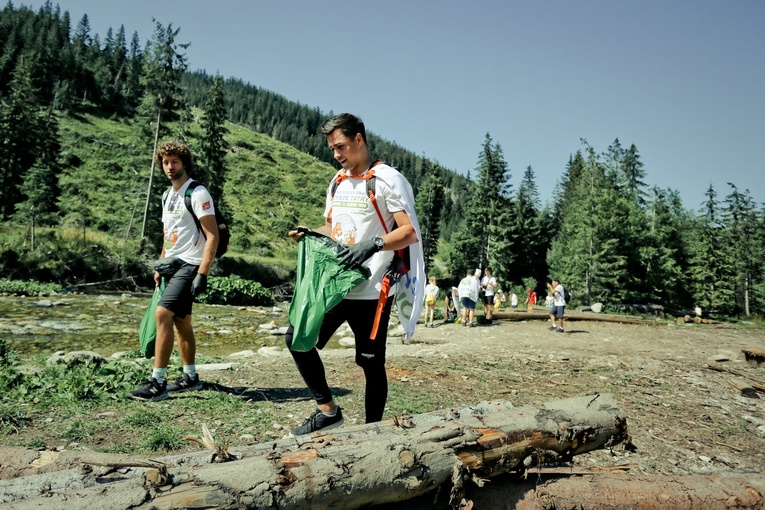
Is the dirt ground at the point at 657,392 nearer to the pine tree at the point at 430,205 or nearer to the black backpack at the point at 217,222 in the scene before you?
the black backpack at the point at 217,222

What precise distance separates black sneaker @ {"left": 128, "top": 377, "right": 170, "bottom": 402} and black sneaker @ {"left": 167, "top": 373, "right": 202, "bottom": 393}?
0.50ft

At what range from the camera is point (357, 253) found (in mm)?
2980

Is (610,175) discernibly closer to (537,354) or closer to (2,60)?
(537,354)

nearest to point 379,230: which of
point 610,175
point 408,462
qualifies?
point 408,462

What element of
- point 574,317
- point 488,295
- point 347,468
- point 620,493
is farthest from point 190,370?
point 574,317

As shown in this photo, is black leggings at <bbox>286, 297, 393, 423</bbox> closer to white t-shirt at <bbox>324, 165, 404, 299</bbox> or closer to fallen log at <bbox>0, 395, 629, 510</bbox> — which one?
white t-shirt at <bbox>324, 165, 404, 299</bbox>

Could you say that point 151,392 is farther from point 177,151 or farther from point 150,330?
point 177,151

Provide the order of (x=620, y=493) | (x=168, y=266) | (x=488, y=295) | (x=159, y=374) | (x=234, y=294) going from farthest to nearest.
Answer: (x=234, y=294) → (x=488, y=295) → (x=168, y=266) → (x=159, y=374) → (x=620, y=493)

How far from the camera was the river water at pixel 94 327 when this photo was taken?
896 centimetres

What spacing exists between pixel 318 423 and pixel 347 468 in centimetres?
134

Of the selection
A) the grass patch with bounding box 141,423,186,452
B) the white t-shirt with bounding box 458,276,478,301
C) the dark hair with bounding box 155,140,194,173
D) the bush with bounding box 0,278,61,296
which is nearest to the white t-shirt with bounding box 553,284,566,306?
the white t-shirt with bounding box 458,276,478,301

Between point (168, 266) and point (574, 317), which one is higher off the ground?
point (168, 266)

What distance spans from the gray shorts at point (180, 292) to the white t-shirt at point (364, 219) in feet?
6.32

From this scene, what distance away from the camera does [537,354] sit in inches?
362
